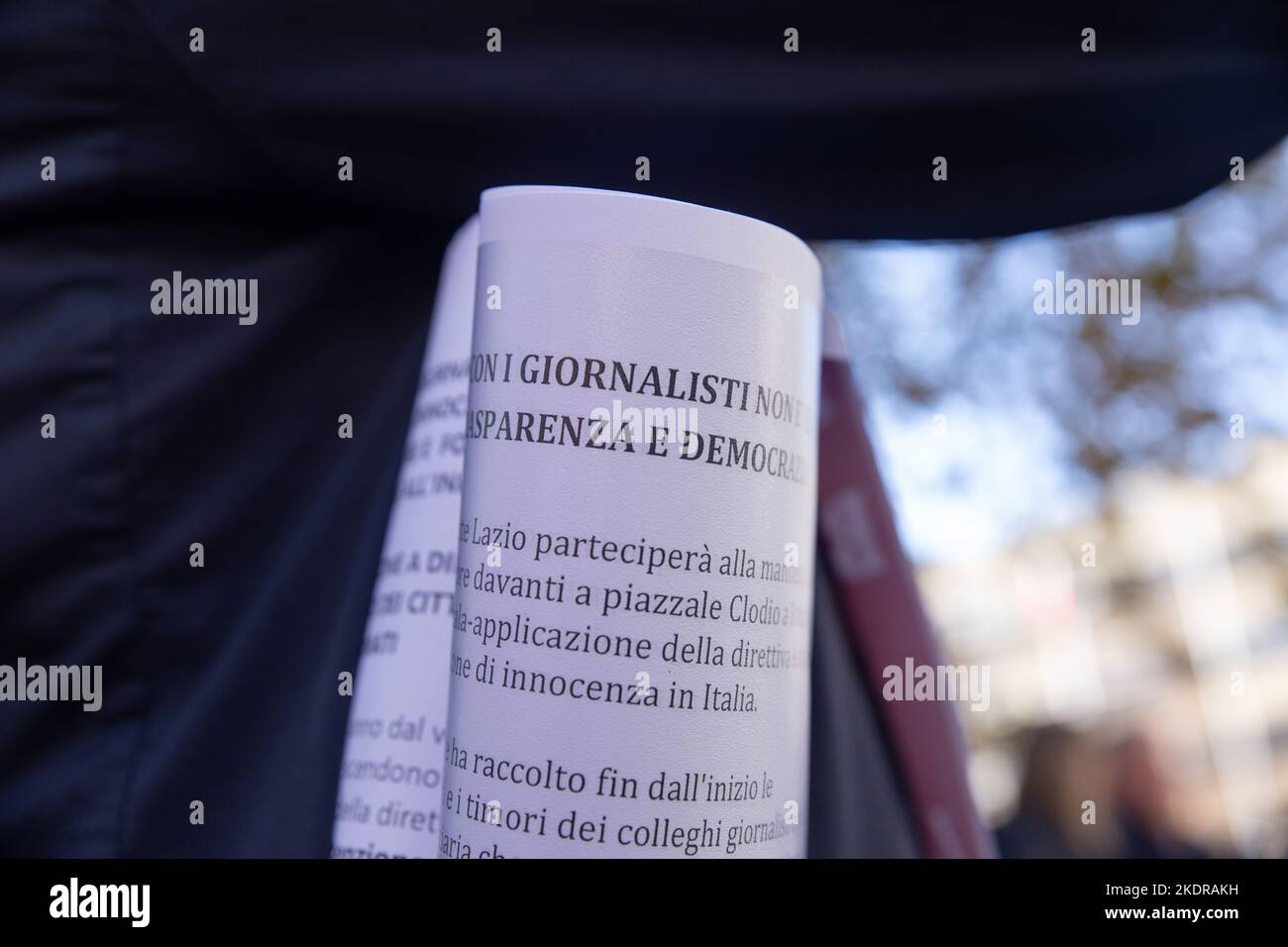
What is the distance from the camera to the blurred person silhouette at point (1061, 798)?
7.37 feet

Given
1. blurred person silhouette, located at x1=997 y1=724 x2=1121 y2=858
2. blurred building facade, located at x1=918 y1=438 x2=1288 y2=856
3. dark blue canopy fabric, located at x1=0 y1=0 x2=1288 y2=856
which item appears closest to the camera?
dark blue canopy fabric, located at x1=0 y1=0 x2=1288 y2=856

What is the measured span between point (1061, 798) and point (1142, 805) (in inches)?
7.3

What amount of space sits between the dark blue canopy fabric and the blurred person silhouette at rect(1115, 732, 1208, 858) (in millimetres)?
1964

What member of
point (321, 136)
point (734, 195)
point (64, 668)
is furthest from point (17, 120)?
point (734, 195)

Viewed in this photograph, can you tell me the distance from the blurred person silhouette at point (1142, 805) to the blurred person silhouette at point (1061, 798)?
0.03 m

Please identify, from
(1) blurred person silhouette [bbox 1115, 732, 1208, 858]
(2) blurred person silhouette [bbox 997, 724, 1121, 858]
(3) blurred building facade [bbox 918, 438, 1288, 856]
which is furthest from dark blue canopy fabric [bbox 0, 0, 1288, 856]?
(3) blurred building facade [bbox 918, 438, 1288, 856]

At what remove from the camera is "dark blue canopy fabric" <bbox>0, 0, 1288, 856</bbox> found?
59cm

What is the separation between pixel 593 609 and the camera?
0.44 metres

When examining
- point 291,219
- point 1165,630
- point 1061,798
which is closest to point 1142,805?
point 1061,798

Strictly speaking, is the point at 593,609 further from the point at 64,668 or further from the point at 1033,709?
the point at 1033,709

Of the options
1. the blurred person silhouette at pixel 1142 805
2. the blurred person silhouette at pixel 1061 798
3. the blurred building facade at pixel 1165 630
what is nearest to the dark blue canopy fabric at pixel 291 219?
the blurred person silhouette at pixel 1061 798

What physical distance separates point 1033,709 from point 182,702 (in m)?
7.60

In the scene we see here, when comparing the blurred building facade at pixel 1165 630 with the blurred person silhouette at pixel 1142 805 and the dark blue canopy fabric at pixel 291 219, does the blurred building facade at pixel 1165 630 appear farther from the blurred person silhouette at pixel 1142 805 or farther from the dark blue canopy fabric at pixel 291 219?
the dark blue canopy fabric at pixel 291 219

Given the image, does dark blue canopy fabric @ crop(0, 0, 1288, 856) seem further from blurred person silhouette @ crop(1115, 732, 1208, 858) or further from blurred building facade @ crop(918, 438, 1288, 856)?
blurred building facade @ crop(918, 438, 1288, 856)
